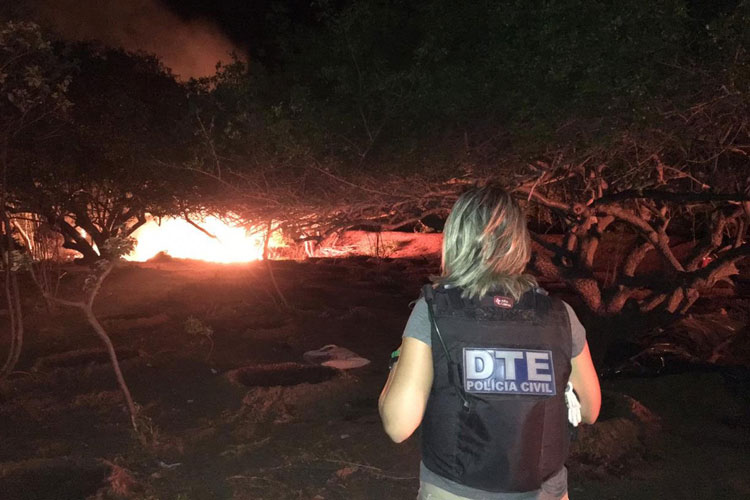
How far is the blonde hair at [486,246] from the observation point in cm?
175

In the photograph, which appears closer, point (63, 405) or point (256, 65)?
point (63, 405)

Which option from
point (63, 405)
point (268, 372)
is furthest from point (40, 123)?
point (268, 372)

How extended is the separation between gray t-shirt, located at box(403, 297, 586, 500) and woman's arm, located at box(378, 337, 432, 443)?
0.11 ft

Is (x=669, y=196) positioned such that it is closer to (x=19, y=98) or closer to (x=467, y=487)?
(x=467, y=487)

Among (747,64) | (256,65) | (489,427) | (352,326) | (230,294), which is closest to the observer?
(489,427)

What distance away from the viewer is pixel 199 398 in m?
6.47

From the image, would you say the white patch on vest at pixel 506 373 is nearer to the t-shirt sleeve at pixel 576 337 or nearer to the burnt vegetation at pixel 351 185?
the t-shirt sleeve at pixel 576 337

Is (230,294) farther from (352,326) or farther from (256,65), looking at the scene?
(256,65)

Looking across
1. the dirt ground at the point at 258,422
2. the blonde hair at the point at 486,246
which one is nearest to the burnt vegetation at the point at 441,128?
the dirt ground at the point at 258,422

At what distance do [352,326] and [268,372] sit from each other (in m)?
2.59

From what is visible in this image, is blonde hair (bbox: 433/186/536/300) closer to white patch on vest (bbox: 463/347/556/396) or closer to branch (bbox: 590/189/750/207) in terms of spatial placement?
white patch on vest (bbox: 463/347/556/396)

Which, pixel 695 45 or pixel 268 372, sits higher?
pixel 695 45

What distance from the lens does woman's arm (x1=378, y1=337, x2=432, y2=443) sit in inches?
66.2

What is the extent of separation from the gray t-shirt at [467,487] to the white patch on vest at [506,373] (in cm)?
14
